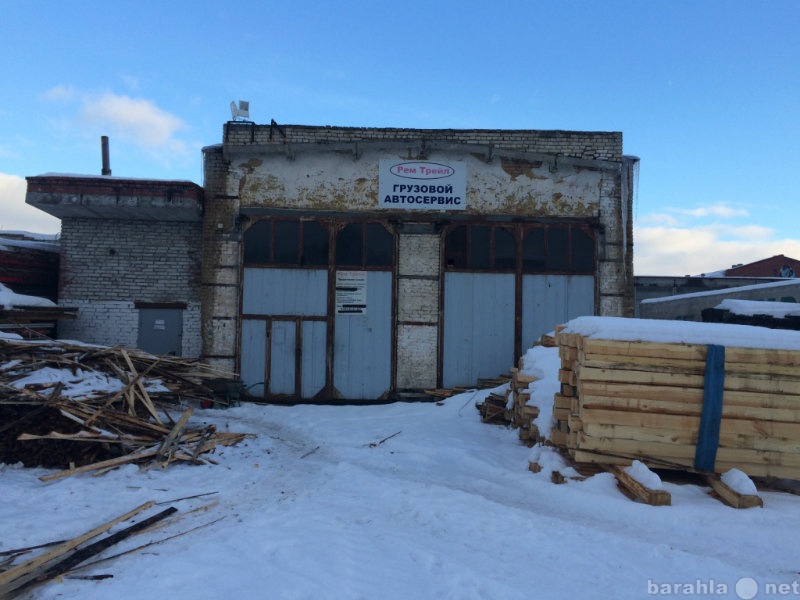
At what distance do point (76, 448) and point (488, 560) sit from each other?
199 inches

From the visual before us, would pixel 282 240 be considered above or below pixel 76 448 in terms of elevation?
above

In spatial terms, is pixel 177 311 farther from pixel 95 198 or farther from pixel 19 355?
pixel 19 355

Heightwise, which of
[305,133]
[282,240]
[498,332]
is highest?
[305,133]

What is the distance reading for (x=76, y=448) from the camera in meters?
5.66

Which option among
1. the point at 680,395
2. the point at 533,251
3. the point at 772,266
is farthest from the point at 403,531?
the point at 772,266

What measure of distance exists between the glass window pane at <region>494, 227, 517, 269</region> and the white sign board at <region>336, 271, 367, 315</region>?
122 inches

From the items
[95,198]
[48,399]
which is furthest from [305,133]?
[48,399]

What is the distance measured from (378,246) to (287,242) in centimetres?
209

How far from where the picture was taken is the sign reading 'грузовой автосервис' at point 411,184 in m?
10.7

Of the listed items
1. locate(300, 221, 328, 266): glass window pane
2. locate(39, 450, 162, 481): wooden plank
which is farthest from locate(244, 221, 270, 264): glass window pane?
locate(39, 450, 162, 481): wooden plank

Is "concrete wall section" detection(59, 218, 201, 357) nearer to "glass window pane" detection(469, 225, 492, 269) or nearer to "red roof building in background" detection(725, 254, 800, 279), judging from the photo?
"glass window pane" detection(469, 225, 492, 269)

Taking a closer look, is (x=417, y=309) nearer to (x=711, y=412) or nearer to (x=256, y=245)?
(x=256, y=245)

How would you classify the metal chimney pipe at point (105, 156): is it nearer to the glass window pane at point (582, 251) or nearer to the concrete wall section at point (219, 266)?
the concrete wall section at point (219, 266)

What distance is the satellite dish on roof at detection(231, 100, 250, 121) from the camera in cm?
1077
